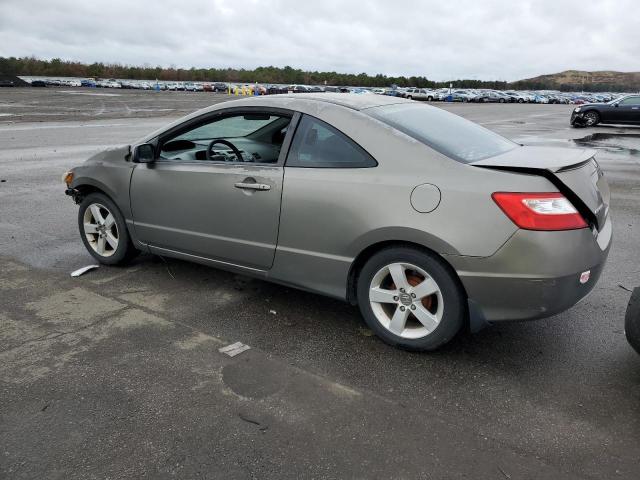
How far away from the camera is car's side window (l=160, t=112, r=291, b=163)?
→ 4242 mm

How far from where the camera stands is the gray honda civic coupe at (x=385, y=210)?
10.2 feet

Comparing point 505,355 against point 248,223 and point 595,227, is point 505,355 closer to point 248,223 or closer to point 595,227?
point 595,227

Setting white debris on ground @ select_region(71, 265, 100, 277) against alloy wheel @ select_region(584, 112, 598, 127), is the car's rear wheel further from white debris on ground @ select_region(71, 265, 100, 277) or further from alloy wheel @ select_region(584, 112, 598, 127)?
white debris on ground @ select_region(71, 265, 100, 277)

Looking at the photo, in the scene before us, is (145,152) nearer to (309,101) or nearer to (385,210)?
(309,101)

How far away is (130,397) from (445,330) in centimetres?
185

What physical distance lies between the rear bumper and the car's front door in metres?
1.45

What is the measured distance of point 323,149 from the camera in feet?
12.3

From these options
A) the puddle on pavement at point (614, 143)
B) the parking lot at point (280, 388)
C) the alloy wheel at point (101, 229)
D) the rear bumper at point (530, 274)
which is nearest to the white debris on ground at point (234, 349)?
the parking lot at point (280, 388)

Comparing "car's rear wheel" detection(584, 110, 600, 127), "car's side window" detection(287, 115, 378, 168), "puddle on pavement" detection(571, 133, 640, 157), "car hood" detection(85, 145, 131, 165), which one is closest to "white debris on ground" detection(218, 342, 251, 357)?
"car's side window" detection(287, 115, 378, 168)

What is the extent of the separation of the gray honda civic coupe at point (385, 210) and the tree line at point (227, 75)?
101m

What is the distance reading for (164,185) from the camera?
4.44 m

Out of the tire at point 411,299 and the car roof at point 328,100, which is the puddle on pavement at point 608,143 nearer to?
the car roof at point 328,100

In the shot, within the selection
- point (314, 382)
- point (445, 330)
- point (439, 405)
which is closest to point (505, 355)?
point (445, 330)

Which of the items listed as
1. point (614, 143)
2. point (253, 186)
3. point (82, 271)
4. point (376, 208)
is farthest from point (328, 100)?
point (614, 143)
